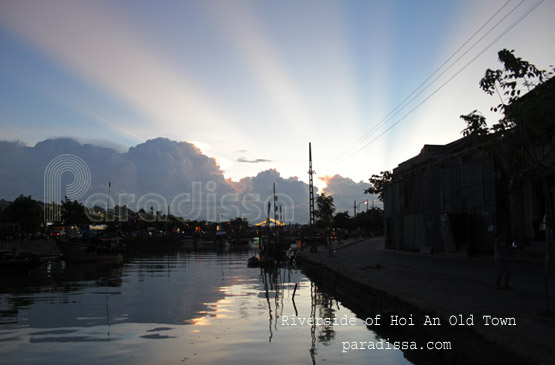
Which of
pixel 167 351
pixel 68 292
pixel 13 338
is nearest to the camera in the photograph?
pixel 167 351

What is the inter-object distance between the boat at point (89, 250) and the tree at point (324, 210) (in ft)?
154

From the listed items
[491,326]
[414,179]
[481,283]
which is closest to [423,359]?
[491,326]

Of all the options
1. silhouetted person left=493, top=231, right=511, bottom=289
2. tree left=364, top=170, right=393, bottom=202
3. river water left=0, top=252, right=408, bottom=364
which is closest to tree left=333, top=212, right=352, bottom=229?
tree left=364, top=170, right=393, bottom=202

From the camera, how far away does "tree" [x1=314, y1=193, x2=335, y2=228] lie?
3957 inches

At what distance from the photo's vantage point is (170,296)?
2547 centimetres

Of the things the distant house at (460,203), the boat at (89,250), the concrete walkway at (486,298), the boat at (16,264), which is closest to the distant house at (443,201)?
the distant house at (460,203)

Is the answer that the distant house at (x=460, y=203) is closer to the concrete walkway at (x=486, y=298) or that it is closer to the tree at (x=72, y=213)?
the concrete walkway at (x=486, y=298)

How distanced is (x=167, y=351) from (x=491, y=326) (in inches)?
347

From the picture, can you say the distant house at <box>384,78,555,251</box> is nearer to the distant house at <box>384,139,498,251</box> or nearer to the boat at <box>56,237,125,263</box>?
the distant house at <box>384,139,498,251</box>

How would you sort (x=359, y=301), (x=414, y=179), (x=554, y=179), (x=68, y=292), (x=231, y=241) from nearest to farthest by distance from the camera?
(x=359, y=301) → (x=554, y=179) → (x=68, y=292) → (x=414, y=179) → (x=231, y=241)

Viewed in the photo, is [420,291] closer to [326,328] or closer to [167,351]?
[326,328]

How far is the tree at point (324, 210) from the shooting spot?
100500mm

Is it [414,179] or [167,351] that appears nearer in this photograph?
[167,351]

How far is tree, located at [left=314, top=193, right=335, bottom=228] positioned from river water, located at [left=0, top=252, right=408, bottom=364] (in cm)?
7194
